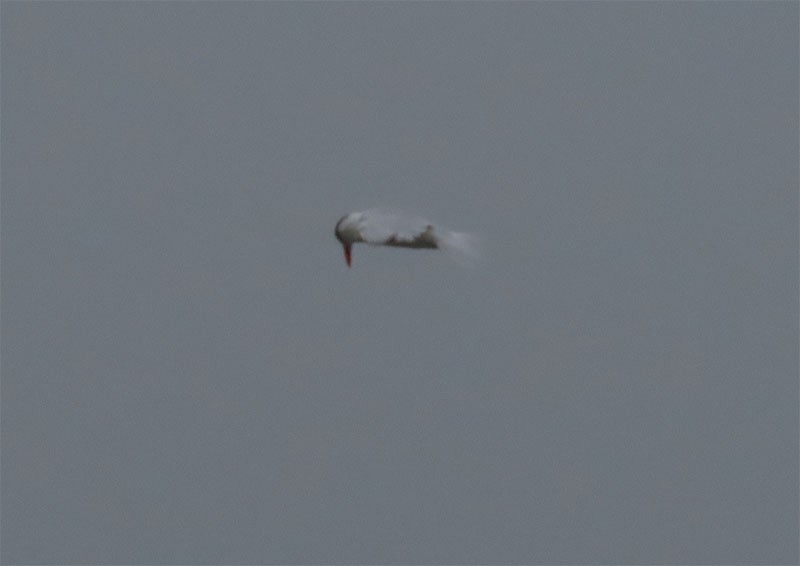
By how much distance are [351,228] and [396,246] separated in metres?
0.37

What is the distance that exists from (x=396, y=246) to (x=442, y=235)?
334 mm

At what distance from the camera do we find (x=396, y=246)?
49.6 feet

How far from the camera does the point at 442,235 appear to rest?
15.1 meters

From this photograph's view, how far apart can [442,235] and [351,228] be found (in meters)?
0.66

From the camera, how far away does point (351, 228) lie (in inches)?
600
